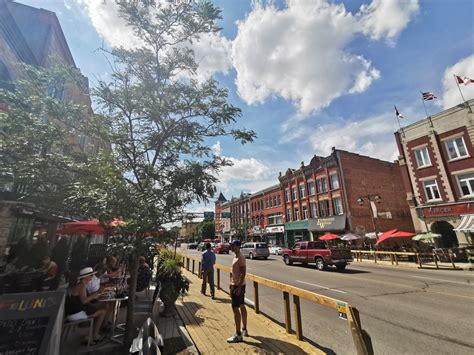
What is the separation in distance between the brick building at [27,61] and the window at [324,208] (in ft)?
94.5

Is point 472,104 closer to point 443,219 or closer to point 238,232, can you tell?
point 443,219

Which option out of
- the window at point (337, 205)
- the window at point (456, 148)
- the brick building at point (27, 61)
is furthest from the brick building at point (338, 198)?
the brick building at point (27, 61)

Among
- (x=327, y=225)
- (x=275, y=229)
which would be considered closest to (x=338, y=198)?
(x=327, y=225)

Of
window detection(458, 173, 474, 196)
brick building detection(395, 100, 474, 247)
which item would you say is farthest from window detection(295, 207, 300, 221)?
window detection(458, 173, 474, 196)

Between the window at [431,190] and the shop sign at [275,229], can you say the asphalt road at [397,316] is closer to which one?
the window at [431,190]

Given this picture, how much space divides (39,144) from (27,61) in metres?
10.1

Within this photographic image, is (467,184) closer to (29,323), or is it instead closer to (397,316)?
(397,316)

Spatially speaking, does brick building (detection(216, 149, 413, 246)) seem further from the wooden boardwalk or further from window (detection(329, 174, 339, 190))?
the wooden boardwalk

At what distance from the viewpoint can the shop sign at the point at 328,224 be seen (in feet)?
96.8

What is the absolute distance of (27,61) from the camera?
37.7 ft

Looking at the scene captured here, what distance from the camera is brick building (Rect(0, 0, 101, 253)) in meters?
6.32

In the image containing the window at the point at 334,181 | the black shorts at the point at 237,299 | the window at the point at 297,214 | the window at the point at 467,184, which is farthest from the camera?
the window at the point at 297,214

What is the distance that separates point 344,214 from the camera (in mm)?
29703

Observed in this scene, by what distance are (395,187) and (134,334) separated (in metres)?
38.6
